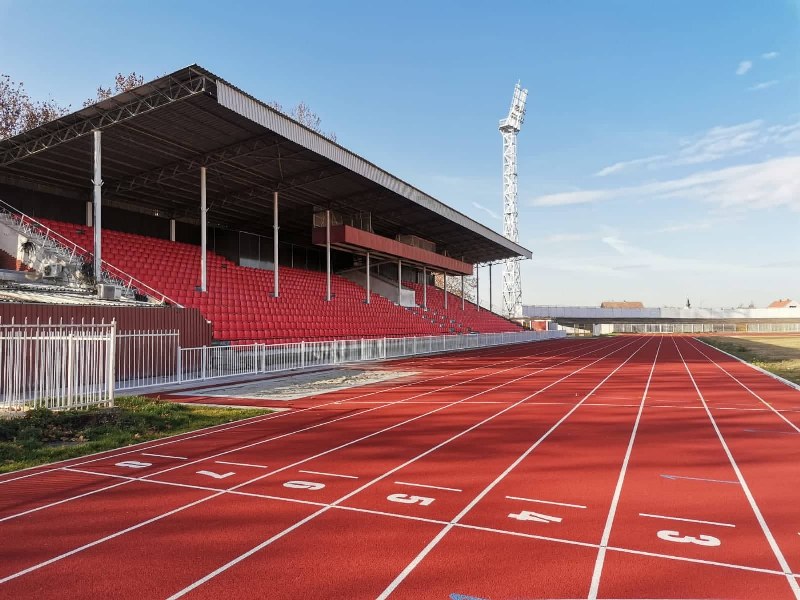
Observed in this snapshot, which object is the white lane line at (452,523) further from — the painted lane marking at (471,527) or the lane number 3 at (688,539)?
the lane number 3 at (688,539)

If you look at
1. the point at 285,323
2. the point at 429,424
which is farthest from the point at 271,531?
the point at 285,323

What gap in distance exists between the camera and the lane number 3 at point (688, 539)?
4164mm

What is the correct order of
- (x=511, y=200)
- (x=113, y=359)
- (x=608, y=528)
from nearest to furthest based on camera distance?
1. (x=608, y=528)
2. (x=113, y=359)
3. (x=511, y=200)

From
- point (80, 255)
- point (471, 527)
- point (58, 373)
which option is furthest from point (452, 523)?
point (80, 255)

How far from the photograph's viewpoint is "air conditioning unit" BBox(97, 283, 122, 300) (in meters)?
15.8

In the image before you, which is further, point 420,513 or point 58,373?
point 58,373

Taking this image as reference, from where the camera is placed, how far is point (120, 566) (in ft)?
12.4

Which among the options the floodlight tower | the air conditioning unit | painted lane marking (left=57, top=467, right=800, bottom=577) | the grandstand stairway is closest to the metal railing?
the grandstand stairway

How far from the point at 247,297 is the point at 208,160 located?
241 inches

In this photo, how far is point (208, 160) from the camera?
22250 mm

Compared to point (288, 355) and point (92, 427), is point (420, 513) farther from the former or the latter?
point (288, 355)

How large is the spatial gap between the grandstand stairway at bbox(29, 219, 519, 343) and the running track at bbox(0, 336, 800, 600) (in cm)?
1189

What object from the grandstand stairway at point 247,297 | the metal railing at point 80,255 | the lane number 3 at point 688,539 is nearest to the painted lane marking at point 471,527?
the lane number 3 at point 688,539

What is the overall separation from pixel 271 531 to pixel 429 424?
519cm
